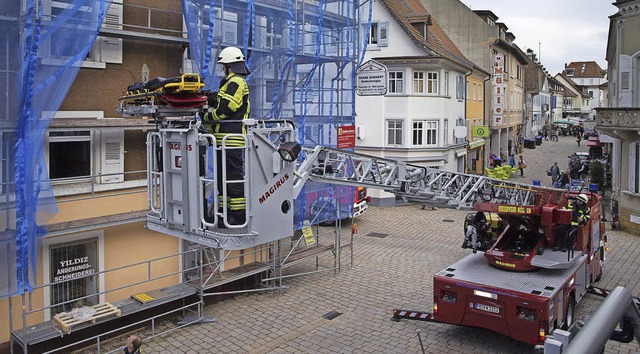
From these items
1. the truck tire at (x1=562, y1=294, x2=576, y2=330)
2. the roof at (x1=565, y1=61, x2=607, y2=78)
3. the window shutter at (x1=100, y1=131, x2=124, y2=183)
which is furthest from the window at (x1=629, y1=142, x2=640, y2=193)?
the roof at (x1=565, y1=61, x2=607, y2=78)

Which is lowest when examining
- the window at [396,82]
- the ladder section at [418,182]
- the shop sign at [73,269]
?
the shop sign at [73,269]

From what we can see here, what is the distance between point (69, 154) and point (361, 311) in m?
6.97

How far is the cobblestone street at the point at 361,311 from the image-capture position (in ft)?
36.1

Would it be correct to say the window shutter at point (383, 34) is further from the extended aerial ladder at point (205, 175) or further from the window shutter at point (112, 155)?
the extended aerial ladder at point (205, 175)

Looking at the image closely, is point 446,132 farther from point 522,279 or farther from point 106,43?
point 106,43

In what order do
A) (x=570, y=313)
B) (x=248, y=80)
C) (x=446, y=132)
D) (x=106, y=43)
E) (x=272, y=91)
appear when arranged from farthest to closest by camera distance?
1. (x=446, y=132)
2. (x=272, y=91)
3. (x=248, y=80)
4. (x=106, y=43)
5. (x=570, y=313)

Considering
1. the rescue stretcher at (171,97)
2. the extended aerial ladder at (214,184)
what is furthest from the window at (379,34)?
the rescue stretcher at (171,97)

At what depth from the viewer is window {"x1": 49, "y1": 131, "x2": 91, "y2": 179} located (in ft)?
35.8

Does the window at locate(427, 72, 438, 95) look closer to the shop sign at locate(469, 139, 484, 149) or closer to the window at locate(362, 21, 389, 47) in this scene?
the window at locate(362, 21, 389, 47)

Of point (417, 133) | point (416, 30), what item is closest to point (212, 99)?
point (417, 133)

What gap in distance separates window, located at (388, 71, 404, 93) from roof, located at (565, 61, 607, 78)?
107326mm

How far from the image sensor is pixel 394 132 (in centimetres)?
2819

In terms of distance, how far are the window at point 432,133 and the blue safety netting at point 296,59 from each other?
10.6 m

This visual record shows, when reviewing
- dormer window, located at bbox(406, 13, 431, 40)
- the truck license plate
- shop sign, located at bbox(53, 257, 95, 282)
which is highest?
dormer window, located at bbox(406, 13, 431, 40)
